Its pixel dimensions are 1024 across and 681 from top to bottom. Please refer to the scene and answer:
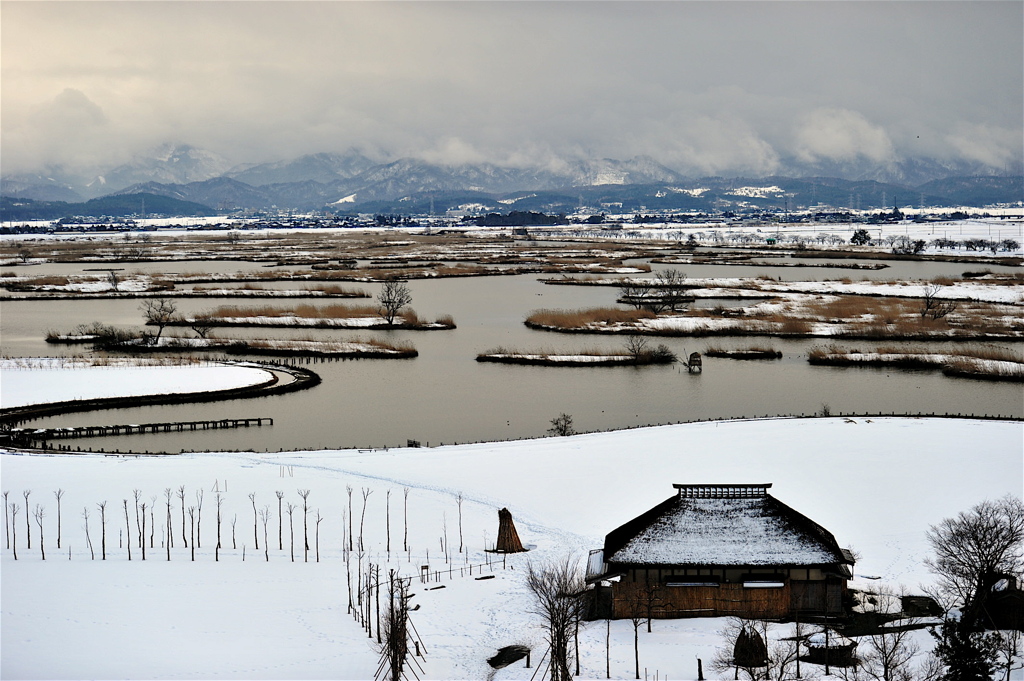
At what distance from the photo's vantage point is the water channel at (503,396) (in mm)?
21547

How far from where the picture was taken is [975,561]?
1138 centimetres

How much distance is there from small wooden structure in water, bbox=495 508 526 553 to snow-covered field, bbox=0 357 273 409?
14.0m

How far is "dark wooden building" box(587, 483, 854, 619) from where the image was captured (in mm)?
11602

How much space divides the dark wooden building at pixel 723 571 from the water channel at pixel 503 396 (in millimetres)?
9210

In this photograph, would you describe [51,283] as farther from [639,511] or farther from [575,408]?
[639,511]

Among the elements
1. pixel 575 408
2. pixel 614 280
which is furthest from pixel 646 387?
pixel 614 280

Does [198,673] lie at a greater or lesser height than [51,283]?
lesser

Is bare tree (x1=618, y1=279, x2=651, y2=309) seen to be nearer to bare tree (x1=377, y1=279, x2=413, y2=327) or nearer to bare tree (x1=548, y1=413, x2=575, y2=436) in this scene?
bare tree (x1=377, y1=279, x2=413, y2=327)

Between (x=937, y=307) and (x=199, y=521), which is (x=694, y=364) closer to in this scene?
(x=937, y=307)

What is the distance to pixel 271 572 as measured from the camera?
12.9 metres

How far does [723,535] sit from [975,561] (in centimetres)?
281

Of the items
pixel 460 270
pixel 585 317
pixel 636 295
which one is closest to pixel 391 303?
pixel 585 317

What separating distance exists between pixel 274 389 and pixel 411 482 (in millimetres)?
9897

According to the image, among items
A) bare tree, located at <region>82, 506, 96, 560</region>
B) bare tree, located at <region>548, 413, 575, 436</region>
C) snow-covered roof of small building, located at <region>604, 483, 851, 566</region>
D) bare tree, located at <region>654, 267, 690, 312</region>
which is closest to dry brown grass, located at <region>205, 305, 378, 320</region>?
bare tree, located at <region>654, 267, 690, 312</region>
